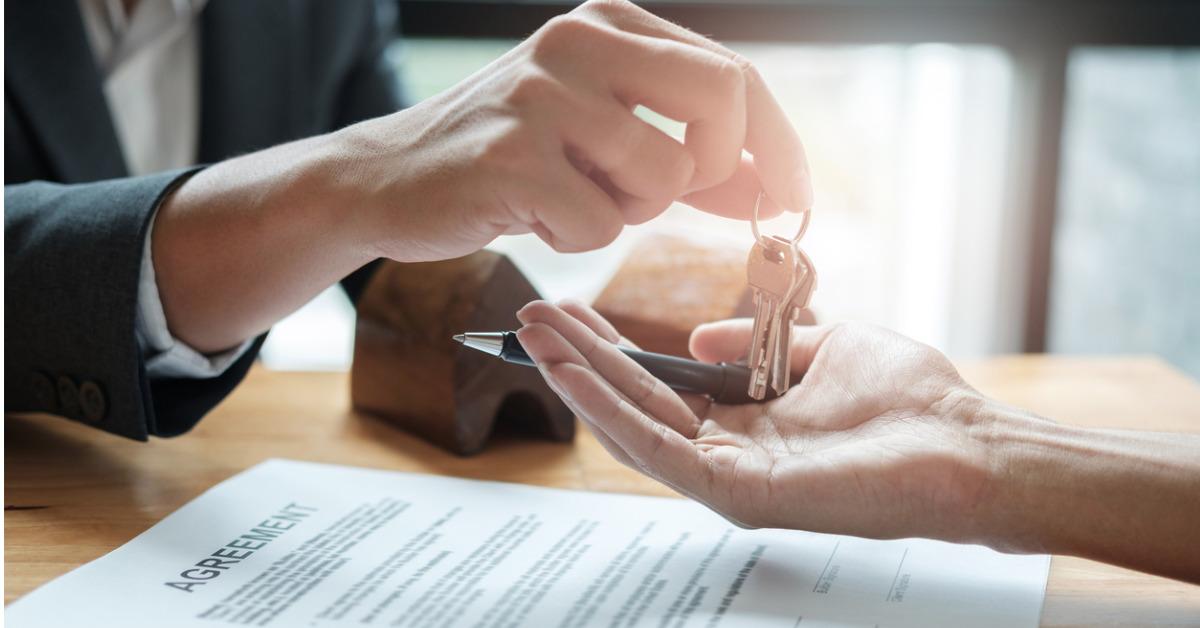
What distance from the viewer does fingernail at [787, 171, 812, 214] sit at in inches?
31.4

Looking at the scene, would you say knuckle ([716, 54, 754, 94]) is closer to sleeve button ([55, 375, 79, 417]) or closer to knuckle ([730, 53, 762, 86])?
knuckle ([730, 53, 762, 86])

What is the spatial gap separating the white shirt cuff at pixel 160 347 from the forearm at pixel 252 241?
1cm

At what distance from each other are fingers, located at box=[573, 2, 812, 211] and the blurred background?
152 centimetres

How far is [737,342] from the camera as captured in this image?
3.08 ft

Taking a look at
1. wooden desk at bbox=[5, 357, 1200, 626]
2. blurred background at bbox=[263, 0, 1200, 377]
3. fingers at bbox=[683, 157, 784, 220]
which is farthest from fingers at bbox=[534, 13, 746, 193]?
blurred background at bbox=[263, 0, 1200, 377]

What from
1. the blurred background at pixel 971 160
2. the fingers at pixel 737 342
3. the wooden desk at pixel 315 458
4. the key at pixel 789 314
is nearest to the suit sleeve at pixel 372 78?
the blurred background at pixel 971 160

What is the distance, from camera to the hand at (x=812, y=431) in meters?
0.68

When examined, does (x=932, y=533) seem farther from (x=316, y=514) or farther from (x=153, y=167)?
(x=153, y=167)

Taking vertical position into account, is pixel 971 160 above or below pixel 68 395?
below

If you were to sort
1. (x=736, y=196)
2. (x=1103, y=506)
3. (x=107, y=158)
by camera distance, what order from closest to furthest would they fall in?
(x=1103, y=506) < (x=736, y=196) < (x=107, y=158)

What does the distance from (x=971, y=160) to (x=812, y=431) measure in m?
1.91

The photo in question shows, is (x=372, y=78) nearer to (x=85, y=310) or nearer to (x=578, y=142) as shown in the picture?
(x=85, y=310)

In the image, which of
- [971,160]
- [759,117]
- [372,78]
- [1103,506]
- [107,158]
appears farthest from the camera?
[971,160]

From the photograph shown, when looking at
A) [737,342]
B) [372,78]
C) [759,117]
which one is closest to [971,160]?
[372,78]
